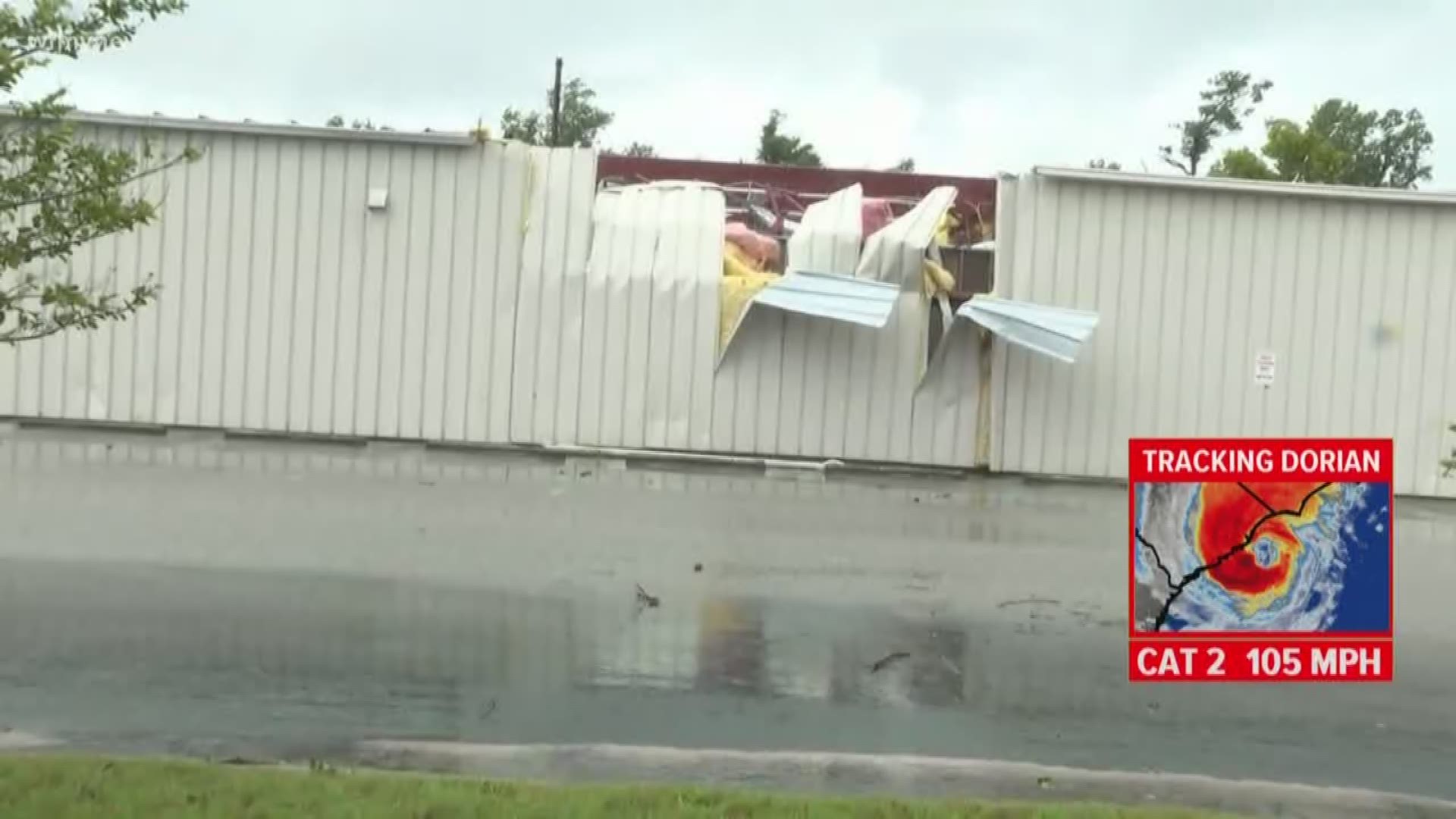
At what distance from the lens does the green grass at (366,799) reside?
5461mm

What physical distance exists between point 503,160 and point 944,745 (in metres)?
6.71

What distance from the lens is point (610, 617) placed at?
9.16 m

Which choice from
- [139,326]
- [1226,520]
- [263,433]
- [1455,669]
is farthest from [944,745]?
[139,326]

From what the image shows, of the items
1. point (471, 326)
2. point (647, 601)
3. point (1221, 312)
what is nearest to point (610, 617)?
point (647, 601)

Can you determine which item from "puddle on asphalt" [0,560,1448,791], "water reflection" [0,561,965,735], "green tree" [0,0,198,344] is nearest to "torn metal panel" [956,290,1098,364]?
"puddle on asphalt" [0,560,1448,791]

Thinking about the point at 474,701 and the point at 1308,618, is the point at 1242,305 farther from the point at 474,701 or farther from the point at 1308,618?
the point at 474,701

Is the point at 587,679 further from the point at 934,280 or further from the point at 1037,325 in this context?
the point at 934,280

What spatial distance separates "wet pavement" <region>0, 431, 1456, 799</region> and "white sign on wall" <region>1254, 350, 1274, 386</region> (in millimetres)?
1467

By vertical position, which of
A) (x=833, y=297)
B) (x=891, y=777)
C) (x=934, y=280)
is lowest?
(x=891, y=777)

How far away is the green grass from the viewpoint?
5.46m

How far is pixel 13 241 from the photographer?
5.00 m

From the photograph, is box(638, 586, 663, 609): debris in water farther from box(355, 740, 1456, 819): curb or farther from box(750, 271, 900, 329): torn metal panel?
box(750, 271, 900, 329): torn metal panel

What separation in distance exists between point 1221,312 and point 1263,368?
58cm
